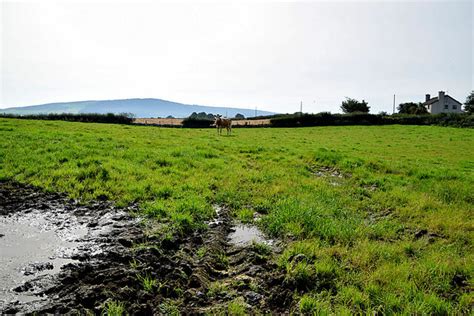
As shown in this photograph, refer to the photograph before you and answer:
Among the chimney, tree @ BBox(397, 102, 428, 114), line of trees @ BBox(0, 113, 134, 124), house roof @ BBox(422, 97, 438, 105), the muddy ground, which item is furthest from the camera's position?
house roof @ BBox(422, 97, 438, 105)

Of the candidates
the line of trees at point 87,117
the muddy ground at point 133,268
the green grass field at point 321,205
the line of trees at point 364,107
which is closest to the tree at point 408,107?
the line of trees at point 364,107

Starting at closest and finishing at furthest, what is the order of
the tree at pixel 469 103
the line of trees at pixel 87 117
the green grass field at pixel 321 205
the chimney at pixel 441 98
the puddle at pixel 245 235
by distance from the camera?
1. the green grass field at pixel 321 205
2. the puddle at pixel 245 235
3. the line of trees at pixel 87 117
4. the tree at pixel 469 103
5. the chimney at pixel 441 98

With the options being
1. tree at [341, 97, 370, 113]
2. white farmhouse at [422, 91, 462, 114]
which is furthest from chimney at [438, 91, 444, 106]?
tree at [341, 97, 370, 113]

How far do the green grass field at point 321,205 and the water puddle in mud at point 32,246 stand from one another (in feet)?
5.00

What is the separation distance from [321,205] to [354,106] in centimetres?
8756

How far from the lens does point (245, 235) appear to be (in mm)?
6055

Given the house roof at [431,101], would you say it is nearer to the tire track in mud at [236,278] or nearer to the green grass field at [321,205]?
the green grass field at [321,205]

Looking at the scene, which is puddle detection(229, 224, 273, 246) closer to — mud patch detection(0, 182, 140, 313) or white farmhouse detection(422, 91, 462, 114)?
mud patch detection(0, 182, 140, 313)

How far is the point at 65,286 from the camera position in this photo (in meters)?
3.98

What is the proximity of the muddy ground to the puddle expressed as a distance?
2cm

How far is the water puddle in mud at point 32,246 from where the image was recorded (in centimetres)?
418

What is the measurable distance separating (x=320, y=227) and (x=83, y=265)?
4.23m

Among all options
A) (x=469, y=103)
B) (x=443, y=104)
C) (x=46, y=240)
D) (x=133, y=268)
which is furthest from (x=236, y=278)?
(x=443, y=104)

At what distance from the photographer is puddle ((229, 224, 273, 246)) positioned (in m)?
5.70
